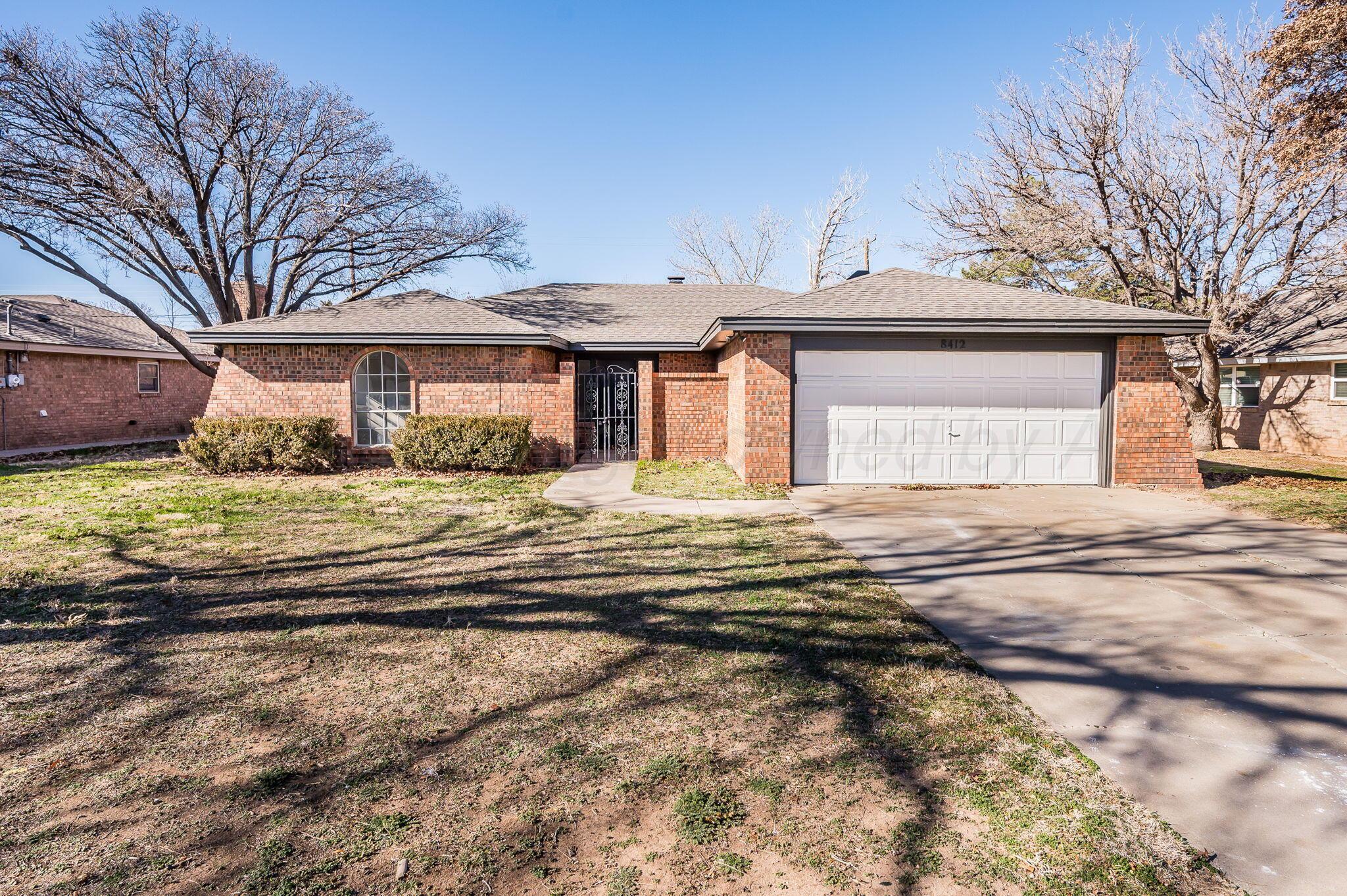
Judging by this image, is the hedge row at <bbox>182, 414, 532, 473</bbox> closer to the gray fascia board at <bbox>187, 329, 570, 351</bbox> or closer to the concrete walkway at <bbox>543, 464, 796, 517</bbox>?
the concrete walkway at <bbox>543, 464, 796, 517</bbox>

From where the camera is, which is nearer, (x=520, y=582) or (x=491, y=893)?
(x=491, y=893)

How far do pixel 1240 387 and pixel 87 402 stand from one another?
31.5m

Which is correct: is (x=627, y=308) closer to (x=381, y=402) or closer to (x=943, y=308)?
(x=381, y=402)

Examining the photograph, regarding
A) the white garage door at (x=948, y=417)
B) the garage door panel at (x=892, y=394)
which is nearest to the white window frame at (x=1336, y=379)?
the white garage door at (x=948, y=417)

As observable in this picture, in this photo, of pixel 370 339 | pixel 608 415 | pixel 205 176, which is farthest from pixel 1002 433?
pixel 205 176

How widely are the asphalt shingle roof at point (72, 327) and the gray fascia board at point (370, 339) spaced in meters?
4.41

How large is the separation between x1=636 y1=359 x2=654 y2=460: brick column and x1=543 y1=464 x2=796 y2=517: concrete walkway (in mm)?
2894

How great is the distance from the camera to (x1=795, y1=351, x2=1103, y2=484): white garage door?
1156cm

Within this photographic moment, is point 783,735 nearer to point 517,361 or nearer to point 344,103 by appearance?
point 517,361

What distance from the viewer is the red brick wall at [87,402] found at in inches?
722

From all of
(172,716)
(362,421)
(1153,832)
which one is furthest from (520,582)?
(362,421)

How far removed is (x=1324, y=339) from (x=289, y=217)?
2747 centimetres

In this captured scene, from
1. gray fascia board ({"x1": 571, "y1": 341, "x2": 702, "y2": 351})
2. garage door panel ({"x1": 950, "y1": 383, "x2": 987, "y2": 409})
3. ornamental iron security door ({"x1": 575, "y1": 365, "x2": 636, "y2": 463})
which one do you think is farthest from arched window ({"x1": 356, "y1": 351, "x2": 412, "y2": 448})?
garage door panel ({"x1": 950, "y1": 383, "x2": 987, "y2": 409})

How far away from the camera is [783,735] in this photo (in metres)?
3.45
